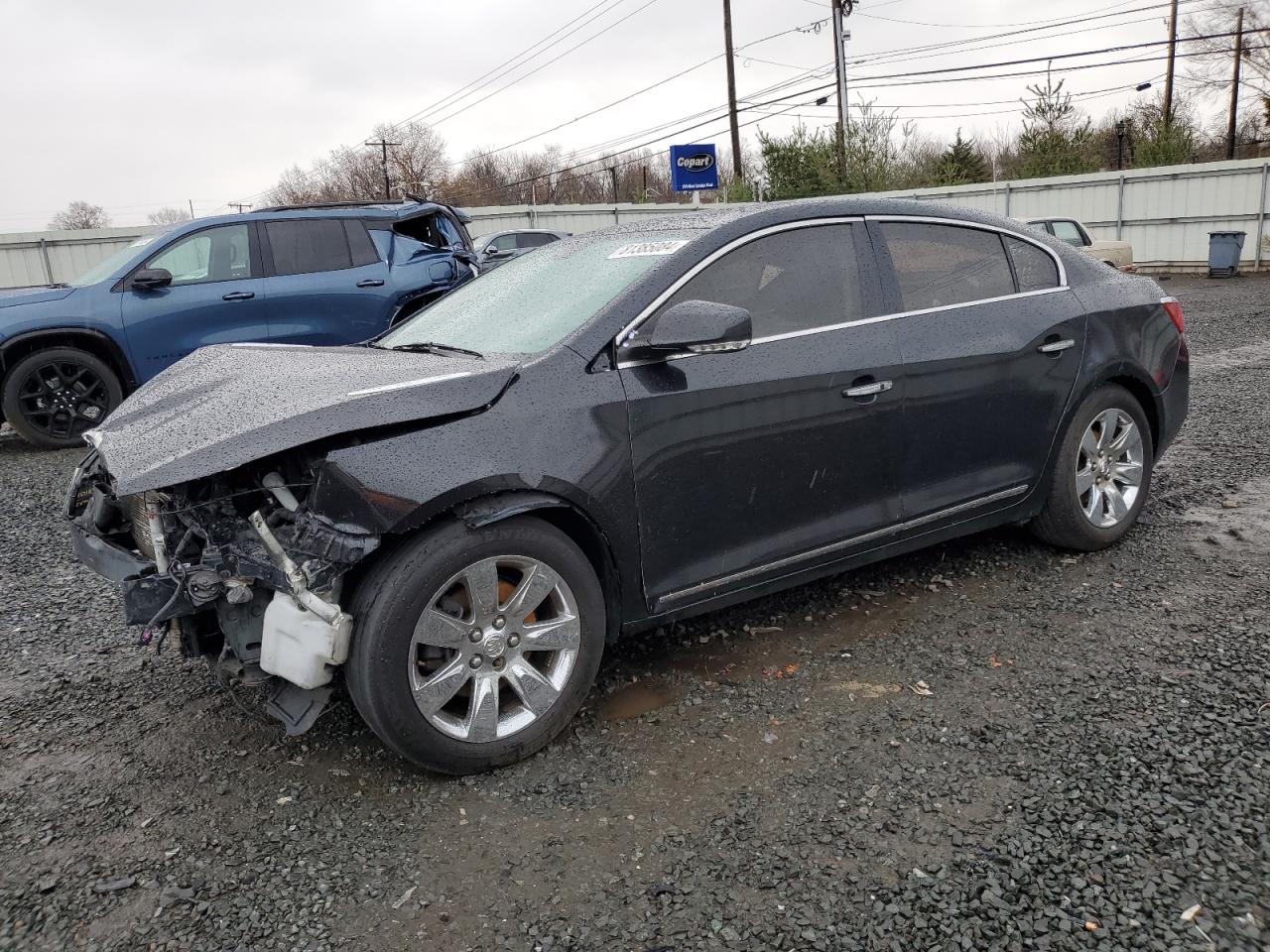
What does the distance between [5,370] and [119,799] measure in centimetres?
648

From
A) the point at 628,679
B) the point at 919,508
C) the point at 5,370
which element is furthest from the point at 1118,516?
the point at 5,370

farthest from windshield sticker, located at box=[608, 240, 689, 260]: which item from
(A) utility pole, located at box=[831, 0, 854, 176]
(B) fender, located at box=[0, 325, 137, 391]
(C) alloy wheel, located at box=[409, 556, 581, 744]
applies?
(A) utility pole, located at box=[831, 0, 854, 176]

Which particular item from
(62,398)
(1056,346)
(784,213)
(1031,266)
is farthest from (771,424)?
(62,398)

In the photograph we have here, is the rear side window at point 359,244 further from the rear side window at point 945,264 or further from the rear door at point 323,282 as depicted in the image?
the rear side window at point 945,264

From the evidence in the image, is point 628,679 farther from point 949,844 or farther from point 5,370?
point 5,370

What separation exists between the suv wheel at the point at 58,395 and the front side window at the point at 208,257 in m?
1.00

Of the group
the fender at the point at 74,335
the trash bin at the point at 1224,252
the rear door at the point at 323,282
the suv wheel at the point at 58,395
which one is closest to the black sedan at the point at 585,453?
the rear door at the point at 323,282

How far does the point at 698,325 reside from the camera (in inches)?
117

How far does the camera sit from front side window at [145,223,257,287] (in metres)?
8.27

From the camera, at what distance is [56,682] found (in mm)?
3633

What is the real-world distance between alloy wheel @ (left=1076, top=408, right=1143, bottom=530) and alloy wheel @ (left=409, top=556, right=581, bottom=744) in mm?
2653

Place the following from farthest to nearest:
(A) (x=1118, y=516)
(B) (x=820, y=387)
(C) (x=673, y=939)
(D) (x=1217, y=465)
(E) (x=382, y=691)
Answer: (D) (x=1217, y=465) → (A) (x=1118, y=516) → (B) (x=820, y=387) → (E) (x=382, y=691) → (C) (x=673, y=939)

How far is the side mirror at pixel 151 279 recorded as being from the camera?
8.00 meters

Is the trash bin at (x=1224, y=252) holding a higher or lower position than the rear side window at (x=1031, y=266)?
lower
